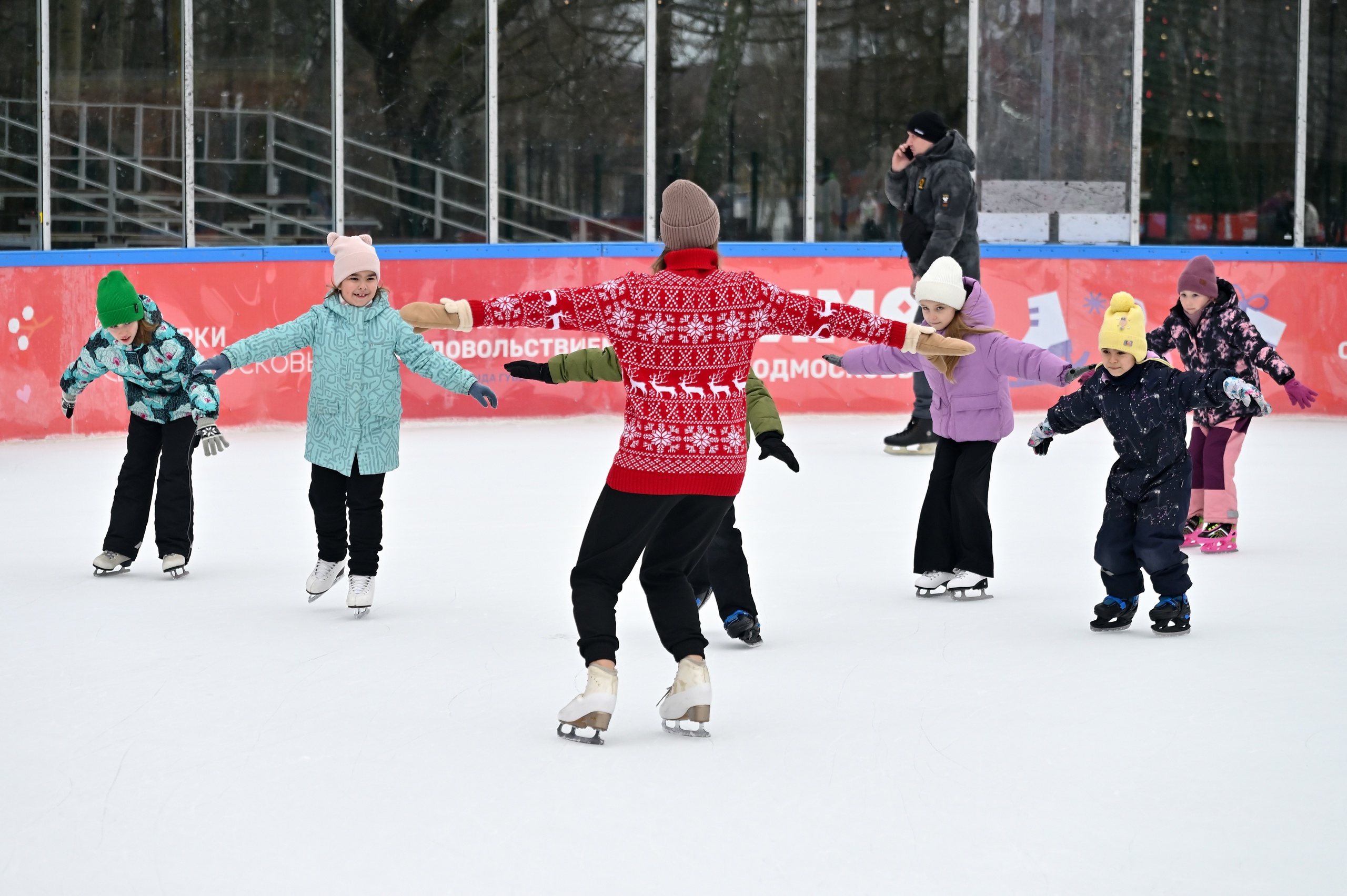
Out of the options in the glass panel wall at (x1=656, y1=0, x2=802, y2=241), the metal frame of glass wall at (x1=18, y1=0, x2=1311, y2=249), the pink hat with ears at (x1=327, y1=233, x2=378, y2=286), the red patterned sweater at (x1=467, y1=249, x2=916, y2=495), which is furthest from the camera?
the glass panel wall at (x1=656, y1=0, x2=802, y2=241)

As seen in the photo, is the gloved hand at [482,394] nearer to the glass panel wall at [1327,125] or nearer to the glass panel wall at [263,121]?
the glass panel wall at [263,121]

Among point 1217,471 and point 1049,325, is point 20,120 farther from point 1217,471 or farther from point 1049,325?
point 1217,471

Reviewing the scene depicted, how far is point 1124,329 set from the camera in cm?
558

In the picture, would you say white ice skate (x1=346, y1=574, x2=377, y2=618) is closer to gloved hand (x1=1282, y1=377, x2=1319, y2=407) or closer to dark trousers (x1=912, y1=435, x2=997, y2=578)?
dark trousers (x1=912, y1=435, x2=997, y2=578)

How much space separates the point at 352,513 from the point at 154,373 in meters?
1.17

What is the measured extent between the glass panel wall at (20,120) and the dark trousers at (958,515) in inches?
269

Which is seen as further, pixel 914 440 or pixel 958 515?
pixel 914 440

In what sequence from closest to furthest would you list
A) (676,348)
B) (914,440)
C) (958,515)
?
(676,348), (958,515), (914,440)

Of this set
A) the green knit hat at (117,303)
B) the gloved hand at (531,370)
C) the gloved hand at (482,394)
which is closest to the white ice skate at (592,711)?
the gloved hand at (531,370)

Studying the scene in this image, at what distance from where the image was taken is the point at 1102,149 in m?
13.5

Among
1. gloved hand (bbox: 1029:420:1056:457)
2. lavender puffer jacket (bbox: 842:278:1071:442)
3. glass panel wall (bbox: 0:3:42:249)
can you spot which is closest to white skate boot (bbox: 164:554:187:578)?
lavender puffer jacket (bbox: 842:278:1071:442)

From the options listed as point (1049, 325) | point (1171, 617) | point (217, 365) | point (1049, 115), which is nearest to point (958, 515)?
point (1171, 617)

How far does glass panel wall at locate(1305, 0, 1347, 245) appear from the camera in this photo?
13648 mm

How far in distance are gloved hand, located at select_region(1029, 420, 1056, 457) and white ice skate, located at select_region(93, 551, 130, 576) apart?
11.2ft
